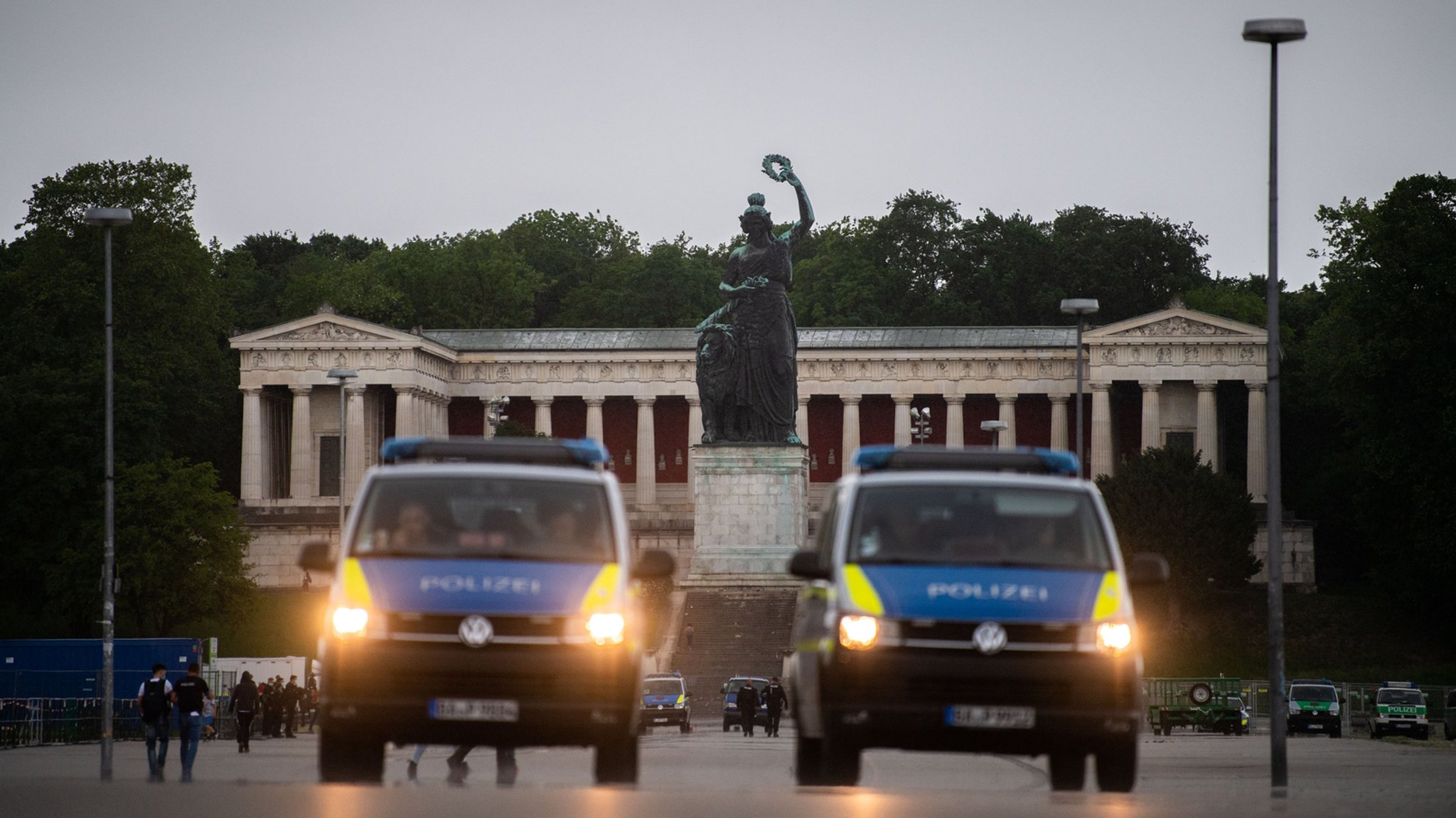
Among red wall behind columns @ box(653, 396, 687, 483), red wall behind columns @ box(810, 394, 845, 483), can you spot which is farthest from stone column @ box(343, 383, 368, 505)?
red wall behind columns @ box(810, 394, 845, 483)

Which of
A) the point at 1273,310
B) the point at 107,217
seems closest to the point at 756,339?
the point at 107,217

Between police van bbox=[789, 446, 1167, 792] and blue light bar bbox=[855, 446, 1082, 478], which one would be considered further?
blue light bar bbox=[855, 446, 1082, 478]

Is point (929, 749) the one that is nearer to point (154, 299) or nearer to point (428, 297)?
point (154, 299)

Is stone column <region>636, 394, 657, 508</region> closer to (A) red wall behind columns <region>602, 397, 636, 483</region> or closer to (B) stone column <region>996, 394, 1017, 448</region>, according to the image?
(A) red wall behind columns <region>602, 397, 636, 483</region>

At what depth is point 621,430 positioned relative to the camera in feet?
400

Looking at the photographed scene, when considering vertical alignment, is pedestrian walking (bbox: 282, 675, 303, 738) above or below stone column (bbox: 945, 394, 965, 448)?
below

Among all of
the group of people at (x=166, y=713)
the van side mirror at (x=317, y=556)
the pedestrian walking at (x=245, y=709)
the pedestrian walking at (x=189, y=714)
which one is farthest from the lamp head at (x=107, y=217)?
the van side mirror at (x=317, y=556)

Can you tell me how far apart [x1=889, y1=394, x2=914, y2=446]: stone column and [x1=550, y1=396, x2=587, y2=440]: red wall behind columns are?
16.2 metres

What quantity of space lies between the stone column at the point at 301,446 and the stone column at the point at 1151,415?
40.7 metres

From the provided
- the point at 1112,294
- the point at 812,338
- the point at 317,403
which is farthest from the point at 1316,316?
the point at 317,403

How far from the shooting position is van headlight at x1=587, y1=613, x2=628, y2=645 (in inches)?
720

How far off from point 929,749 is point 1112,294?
10850 cm

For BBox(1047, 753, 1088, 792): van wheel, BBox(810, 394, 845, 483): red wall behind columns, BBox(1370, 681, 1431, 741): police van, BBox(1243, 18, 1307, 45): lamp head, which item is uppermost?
BBox(1243, 18, 1307, 45): lamp head

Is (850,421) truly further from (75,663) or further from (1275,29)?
(1275,29)
